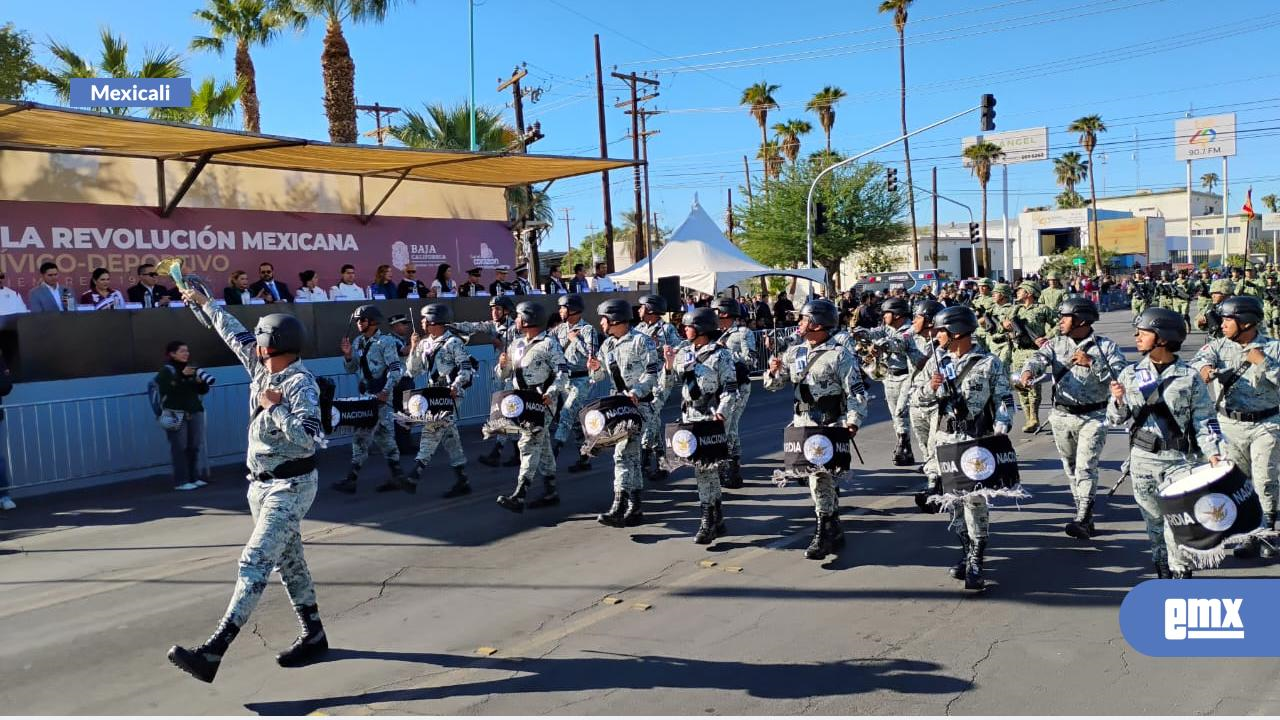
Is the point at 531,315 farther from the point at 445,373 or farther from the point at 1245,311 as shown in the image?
the point at 1245,311

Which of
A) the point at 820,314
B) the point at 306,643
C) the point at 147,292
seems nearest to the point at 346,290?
the point at 147,292

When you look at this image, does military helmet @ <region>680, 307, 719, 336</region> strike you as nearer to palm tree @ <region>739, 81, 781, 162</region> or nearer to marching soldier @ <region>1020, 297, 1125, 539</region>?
marching soldier @ <region>1020, 297, 1125, 539</region>

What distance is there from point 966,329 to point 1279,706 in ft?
10.6

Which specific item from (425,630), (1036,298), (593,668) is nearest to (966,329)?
(593,668)

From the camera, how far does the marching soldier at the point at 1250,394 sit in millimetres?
7504

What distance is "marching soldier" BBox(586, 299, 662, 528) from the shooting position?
925cm

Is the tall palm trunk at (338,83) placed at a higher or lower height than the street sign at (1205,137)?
lower

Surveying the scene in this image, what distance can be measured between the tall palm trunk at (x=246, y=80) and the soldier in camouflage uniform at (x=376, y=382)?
15647mm

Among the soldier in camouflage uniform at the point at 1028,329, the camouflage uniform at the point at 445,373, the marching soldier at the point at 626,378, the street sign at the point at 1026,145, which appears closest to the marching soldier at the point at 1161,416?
the marching soldier at the point at 626,378

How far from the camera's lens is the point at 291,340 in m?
5.86

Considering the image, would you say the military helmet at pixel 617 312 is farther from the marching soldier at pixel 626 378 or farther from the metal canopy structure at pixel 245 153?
the metal canopy structure at pixel 245 153

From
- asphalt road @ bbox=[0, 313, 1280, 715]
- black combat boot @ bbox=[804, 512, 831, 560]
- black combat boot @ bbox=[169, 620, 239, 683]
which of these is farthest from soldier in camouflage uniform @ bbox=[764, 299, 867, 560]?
black combat boot @ bbox=[169, 620, 239, 683]

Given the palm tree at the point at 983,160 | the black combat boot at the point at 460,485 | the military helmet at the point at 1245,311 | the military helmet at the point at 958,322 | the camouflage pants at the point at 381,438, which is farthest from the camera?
the palm tree at the point at 983,160

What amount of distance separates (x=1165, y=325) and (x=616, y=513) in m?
4.79
